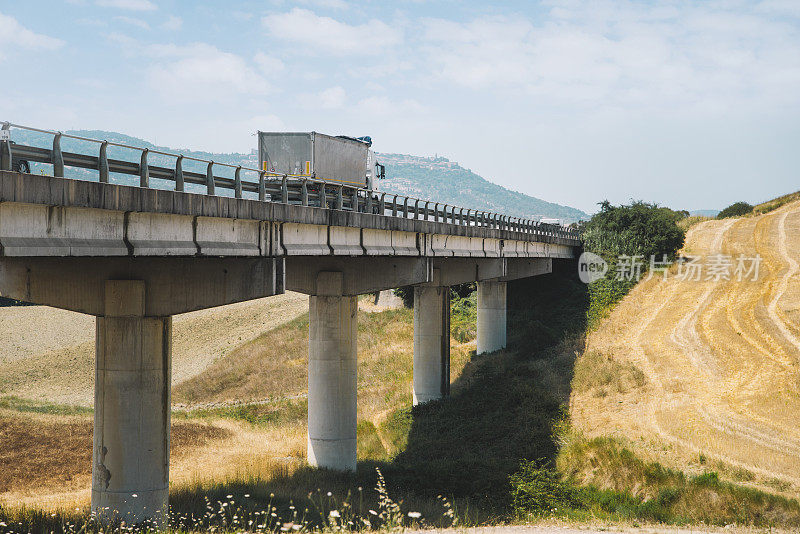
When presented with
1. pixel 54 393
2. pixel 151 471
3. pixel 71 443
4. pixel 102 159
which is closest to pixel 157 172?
pixel 102 159

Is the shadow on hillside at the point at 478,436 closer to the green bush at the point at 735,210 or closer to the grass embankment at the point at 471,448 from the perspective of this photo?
the grass embankment at the point at 471,448

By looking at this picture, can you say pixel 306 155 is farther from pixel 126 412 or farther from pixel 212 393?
pixel 212 393

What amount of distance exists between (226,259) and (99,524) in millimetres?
7281

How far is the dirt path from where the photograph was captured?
5178cm

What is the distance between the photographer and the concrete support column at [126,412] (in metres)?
17.3

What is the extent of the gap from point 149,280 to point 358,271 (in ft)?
41.5

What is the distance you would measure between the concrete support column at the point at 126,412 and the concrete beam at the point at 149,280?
1.07ft

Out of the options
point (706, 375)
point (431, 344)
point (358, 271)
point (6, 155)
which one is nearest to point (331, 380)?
point (358, 271)

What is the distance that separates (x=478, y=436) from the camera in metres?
33.1

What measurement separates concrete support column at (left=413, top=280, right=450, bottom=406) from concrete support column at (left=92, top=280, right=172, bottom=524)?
2468 centimetres

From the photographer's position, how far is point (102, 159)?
14711mm

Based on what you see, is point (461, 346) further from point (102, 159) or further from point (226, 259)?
point (102, 159)

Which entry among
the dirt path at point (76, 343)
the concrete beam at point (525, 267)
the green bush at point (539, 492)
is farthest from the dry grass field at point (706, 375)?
the dirt path at point (76, 343)

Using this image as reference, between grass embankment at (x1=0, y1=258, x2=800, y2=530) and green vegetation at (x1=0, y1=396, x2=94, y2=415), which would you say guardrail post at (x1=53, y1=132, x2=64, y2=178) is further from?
green vegetation at (x1=0, y1=396, x2=94, y2=415)
